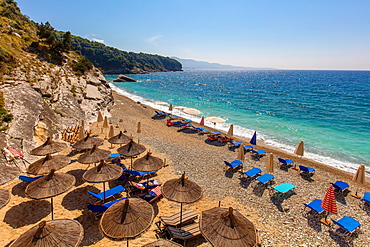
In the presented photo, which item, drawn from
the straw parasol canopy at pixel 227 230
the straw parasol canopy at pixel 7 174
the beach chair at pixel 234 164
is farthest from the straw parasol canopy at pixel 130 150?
the straw parasol canopy at pixel 227 230

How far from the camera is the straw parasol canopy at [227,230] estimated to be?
518 cm

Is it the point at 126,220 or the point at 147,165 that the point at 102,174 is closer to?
the point at 147,165

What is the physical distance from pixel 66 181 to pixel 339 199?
1453 cm

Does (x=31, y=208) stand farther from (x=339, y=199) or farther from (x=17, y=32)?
(x=17, y=32)

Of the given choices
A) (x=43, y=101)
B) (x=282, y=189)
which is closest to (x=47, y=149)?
(x=43, y=101)

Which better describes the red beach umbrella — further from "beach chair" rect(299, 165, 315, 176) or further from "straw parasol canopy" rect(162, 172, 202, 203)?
"straw parasol canopy" rect(162, 172, 202, 203)

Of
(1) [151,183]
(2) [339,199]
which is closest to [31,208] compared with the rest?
(1) [151,183]

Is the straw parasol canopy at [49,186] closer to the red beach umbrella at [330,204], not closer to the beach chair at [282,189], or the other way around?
the beach chair at [282,189]

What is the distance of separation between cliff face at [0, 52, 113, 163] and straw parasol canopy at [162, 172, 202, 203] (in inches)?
421

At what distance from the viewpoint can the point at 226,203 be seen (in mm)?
9867

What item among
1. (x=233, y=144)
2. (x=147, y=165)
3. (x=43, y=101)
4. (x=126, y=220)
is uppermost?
(x=43, y=101)

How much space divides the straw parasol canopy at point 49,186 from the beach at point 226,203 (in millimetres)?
1596

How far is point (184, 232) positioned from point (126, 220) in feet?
9.19

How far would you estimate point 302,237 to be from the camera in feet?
25.9
